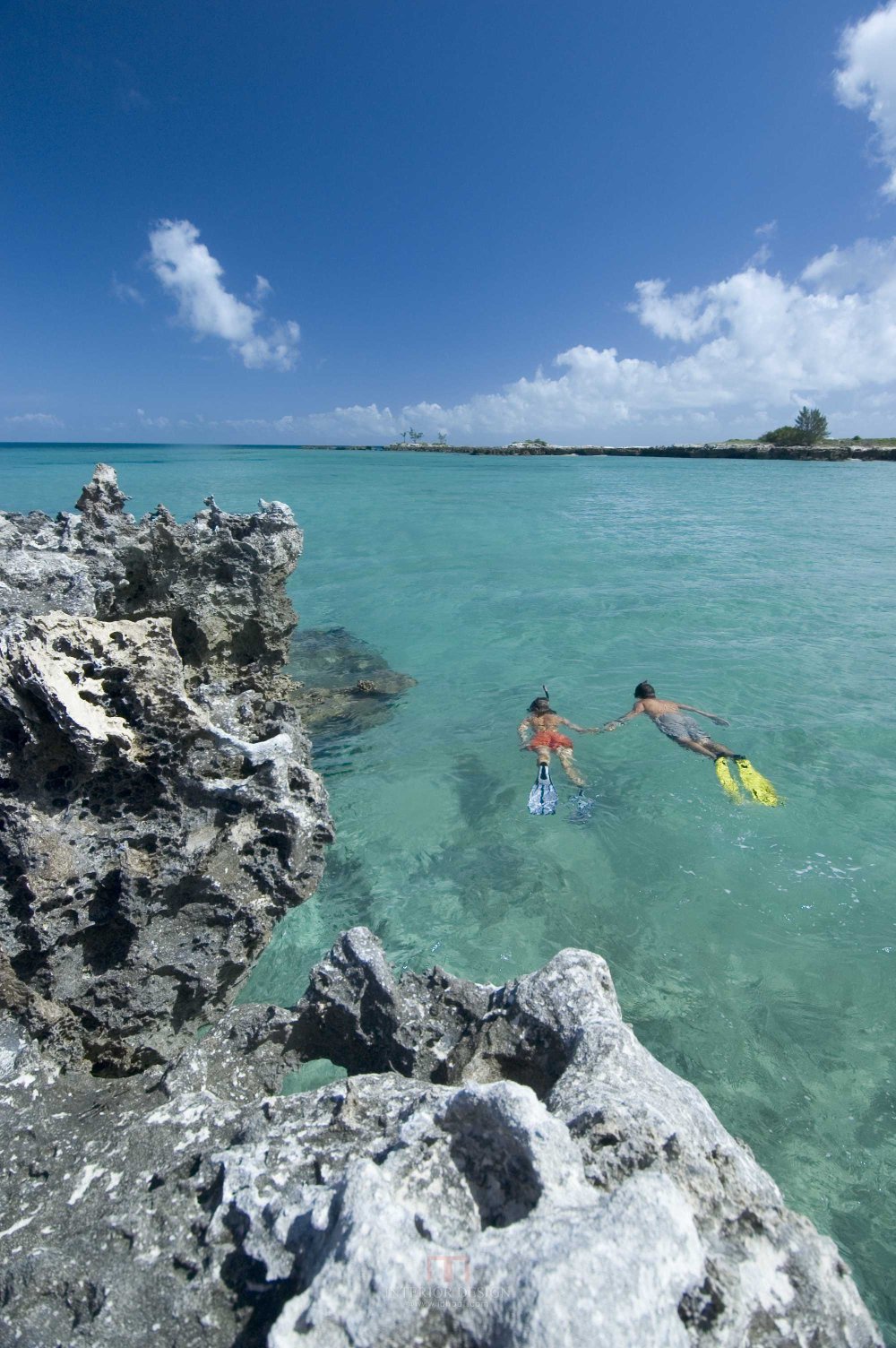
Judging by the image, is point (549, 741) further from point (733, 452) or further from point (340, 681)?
point (733, 452)

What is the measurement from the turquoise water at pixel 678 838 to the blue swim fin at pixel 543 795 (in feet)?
0.53

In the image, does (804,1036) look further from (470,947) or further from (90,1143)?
(90,1143)

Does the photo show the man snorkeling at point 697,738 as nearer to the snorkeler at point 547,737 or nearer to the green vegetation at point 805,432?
the snorkeler at point 547,737

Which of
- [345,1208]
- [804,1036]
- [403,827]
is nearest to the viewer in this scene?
[345,1208]

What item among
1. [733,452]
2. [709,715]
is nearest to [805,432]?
[733,452]

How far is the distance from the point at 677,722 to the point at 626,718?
2.35 feet

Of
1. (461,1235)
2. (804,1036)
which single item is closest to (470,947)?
(804,1036)

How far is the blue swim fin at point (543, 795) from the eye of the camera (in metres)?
7.64

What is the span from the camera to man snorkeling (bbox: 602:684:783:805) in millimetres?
7879

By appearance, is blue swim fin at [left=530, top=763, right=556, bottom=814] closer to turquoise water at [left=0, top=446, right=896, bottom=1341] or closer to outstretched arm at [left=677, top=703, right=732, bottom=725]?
turquoise water at [left=0, top=446, right=896, bottom=1341]

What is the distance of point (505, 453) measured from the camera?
134 meters

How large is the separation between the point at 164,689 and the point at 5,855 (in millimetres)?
1124

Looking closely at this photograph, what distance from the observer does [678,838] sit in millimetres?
7129

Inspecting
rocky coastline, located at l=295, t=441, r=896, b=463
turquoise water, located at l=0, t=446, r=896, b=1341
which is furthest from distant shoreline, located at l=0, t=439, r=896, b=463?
turquoise water, located at l=0, t=446, r=896, b=1341
